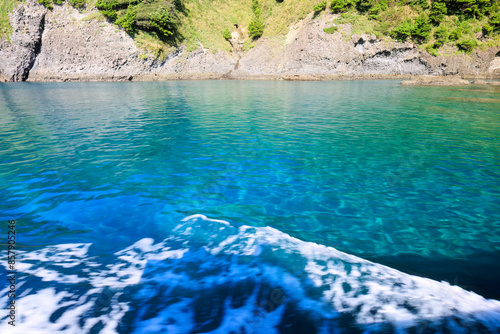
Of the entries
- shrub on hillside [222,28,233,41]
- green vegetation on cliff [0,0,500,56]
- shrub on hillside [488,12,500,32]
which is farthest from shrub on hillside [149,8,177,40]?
shrub on hillside [488,12,500,32]

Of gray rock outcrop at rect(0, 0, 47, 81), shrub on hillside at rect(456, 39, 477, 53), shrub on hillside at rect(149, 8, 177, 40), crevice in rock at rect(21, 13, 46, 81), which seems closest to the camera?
gray rock outcrop at rect(0, 0, 47, 81)

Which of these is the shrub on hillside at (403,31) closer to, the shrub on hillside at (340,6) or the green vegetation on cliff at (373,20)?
the green vegetation on cliff at (373,20)

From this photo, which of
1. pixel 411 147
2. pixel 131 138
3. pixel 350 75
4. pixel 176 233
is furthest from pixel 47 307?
pixel 350 75

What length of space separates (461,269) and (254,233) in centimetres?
275

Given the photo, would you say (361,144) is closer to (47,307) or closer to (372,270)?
(372,270)

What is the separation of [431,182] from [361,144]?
9.66 ft

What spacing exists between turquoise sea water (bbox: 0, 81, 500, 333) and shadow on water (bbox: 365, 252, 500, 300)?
0.07ft

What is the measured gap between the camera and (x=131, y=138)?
8.83 meters

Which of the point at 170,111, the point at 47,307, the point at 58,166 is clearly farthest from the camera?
the point at 170,111

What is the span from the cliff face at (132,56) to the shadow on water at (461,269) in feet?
148

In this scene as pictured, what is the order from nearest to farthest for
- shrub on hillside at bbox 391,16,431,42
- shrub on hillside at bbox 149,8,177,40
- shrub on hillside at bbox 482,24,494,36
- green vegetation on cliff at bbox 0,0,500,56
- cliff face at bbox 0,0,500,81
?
shrub on hillside at bbox 482,24,494,36
cliff face at bbox 0,0,500,81
green vegetation on cliff at bbox 0,0,500,56
shrub on hillside at bbox 391,16,431,42
shrub on hillside at bbox 149,8,177,40

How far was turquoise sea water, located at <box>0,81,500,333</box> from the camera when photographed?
7.80ft

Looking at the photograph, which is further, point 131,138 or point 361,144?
point 131,138

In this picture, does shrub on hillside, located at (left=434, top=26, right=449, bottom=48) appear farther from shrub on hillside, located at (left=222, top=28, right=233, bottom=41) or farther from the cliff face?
shrub on hillside, located at (left=222, top=28, right=233, bottom=41)
